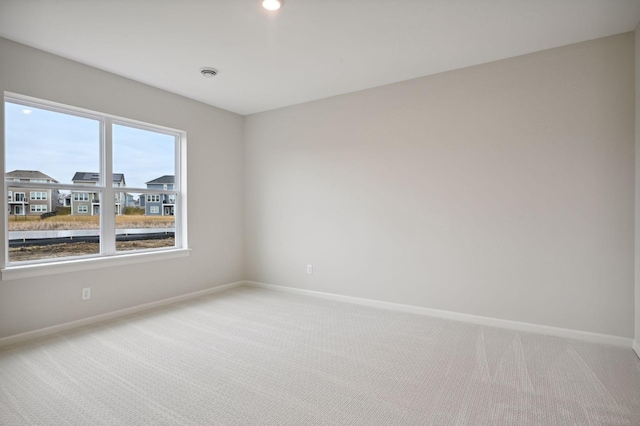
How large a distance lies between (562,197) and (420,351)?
1.90m

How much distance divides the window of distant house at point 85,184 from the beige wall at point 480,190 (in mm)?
1624

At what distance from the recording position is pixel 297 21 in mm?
2648

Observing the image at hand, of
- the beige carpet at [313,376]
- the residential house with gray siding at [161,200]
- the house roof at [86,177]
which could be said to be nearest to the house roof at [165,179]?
the residential house with gray siding at [161,200]

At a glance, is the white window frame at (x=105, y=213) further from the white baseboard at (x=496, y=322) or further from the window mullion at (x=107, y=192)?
the white baseboard at (x=496, y=322)

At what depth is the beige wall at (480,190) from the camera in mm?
2926

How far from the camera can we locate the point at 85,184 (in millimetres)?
3547

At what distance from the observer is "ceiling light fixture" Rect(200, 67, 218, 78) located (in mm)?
3516

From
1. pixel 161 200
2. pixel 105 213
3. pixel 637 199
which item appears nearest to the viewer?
pixel 637 199

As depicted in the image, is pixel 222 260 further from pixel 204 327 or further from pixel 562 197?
pixel 562 197

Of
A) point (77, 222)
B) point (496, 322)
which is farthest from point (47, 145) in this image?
point (496, 322)

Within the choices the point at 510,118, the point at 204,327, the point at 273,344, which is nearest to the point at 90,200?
the point at 204,327

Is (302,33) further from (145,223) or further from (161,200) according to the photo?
(145,223)

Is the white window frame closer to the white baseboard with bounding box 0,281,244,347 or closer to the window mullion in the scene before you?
the window mullion

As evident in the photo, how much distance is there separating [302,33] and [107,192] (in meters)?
2.67
